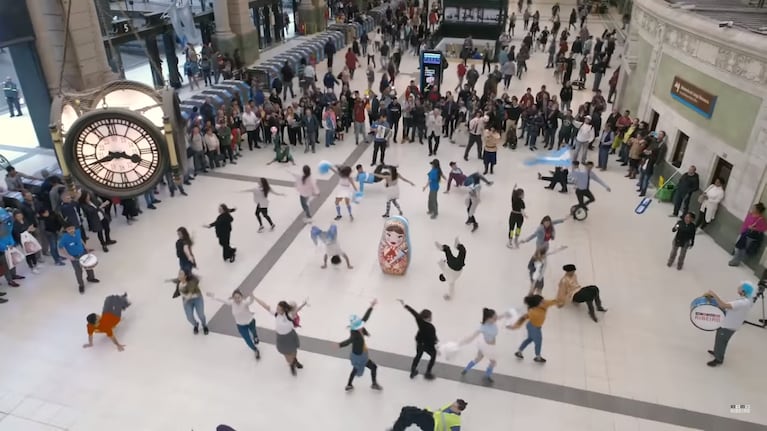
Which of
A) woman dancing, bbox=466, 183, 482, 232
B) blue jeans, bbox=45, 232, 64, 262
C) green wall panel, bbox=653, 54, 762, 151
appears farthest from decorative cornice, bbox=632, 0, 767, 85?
blue jeans, bbox=45, 232, 64, 262

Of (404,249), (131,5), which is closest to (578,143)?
(404,249)

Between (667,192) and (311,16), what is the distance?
869 inches

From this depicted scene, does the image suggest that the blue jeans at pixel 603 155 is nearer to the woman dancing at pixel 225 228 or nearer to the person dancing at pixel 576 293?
the person dancing at pixel 576 293

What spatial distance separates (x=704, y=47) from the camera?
1173 cm

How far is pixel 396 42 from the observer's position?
2958 cm

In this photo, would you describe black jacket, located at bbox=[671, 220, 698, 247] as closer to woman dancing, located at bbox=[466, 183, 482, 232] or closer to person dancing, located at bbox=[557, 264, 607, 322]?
person dancing, located at bbox=[557, 264, 607, 322]

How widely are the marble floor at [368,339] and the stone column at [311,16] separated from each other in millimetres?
19685

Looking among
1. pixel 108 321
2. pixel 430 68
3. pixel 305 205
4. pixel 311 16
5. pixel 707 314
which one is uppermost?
pixel 311 16

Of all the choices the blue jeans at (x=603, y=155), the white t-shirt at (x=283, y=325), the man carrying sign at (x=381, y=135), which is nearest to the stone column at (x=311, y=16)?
the man carrying sign at (x=381, y=135)

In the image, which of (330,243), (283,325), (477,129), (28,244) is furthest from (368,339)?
(477,129)

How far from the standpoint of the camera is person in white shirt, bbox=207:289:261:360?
7527 millimetres

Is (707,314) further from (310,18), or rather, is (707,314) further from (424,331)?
(310,18)

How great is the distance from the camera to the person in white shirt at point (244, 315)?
24.7 ft

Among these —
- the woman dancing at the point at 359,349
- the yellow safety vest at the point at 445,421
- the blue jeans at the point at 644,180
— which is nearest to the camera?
the yellow safety vest at the point at 445,421
